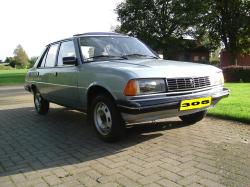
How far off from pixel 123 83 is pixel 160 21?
3728 centimetres

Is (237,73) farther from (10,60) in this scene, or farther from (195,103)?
(10,60)

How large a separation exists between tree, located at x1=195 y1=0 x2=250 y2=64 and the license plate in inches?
1364

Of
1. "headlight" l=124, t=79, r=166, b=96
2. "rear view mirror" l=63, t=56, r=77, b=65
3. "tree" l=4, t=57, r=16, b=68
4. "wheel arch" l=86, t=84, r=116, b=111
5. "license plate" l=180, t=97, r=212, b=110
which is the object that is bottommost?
"license plate" l=180, t=97, r=212, b=110

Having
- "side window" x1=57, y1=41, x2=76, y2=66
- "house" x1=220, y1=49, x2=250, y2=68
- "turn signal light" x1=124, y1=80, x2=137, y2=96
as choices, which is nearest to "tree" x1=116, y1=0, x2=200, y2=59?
"house" x1=220, y1=49, x2=250, y2=68

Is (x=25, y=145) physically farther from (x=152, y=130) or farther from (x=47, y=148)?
(x=152, y=130)

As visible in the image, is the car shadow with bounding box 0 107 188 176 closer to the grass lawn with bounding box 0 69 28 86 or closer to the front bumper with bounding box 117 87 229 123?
the front bumper with bounding box 117 87 229 123

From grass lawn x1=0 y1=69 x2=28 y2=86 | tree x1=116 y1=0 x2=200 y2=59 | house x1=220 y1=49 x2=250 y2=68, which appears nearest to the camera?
grass lawn x1=0 y1=69 x2=28 y2=86

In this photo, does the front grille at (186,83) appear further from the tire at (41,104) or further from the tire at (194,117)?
the tire at (41,104)

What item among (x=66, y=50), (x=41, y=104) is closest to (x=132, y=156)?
(x=66, y=50)

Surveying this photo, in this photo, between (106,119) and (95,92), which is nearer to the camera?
(106,119)

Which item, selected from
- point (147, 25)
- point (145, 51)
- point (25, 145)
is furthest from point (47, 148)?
point (147, 25)

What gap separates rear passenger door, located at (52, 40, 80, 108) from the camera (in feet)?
19.4

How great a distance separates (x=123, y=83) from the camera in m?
4.55

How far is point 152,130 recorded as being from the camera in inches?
230
